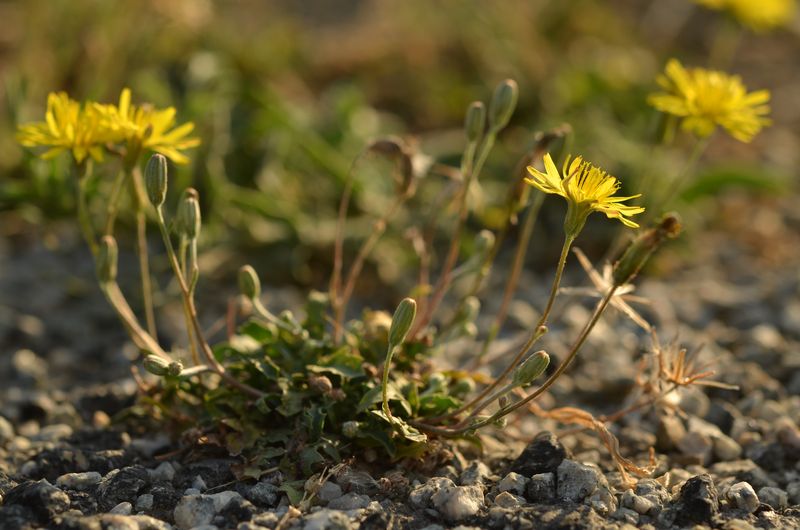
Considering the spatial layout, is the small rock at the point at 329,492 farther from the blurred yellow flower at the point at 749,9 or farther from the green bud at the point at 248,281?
the blurred yellow flower at the point at 749,9

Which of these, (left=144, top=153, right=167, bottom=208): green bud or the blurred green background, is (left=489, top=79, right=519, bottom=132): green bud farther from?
(left=144, top=153, right=167, bottom=208): green bud

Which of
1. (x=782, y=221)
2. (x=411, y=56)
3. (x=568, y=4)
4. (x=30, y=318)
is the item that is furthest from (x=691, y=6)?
(x=30, y=318)

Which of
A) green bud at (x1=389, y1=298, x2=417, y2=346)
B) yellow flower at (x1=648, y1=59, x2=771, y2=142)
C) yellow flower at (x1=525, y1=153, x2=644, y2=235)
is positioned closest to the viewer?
yellow flower at (x1=525, y1=153, x2=644, y2=235)

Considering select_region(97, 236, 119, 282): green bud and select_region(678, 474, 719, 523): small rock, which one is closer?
select_region(678, 474, 719, 523): small rock

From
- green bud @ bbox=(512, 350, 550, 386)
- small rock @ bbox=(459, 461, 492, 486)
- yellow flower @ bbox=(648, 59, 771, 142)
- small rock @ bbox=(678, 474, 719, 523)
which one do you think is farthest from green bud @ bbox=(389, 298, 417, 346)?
yellow flower @ bbox=(648, 59, 771, 142)

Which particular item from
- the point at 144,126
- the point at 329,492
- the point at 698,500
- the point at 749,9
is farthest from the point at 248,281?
the point at 749,9

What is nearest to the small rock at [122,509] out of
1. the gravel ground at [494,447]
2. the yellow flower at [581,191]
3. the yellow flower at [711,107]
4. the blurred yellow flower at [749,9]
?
the gravel ground at [494,447]

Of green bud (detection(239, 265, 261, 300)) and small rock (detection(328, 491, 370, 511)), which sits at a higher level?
green bud (detection(239, 265, 261, 300))

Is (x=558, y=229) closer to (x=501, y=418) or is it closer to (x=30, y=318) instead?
(x=501, y=418)
